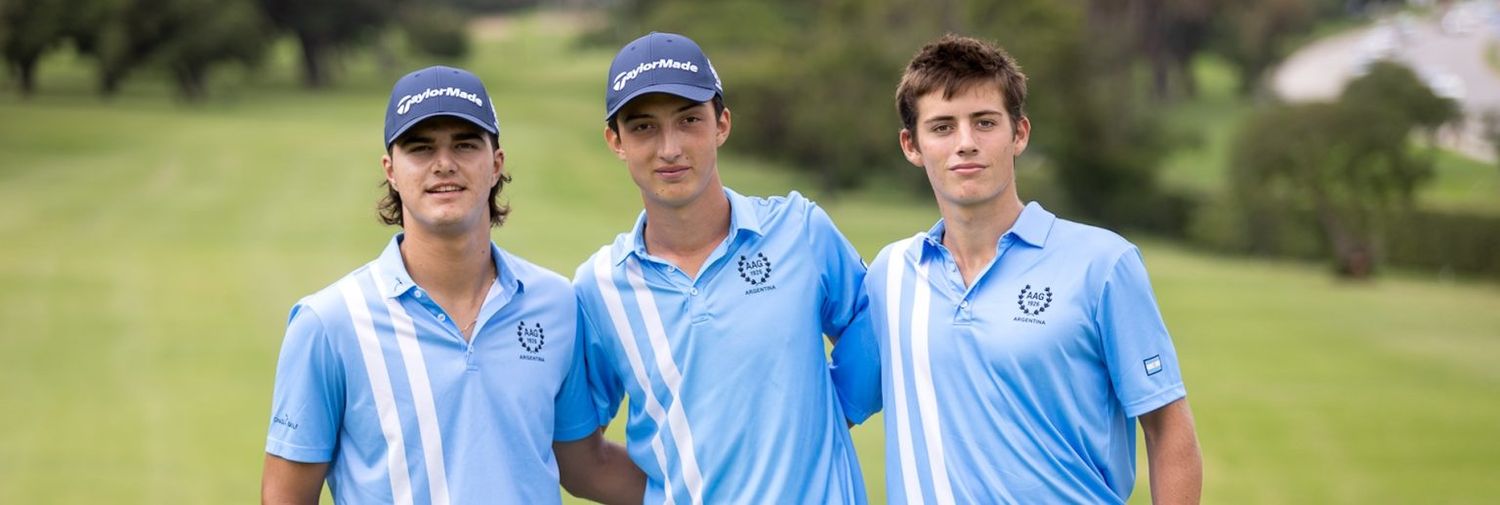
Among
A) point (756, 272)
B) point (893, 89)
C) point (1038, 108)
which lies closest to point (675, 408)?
point (756, 272)

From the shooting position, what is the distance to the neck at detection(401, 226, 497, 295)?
4773 mm

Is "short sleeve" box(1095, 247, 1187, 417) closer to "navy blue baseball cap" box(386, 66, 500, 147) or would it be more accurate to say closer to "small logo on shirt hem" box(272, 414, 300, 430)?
"navy blue baseball cap" box(386, 66, 500, 147)

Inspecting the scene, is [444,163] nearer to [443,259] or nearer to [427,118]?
[427,118]

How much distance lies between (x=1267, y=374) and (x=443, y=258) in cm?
2070

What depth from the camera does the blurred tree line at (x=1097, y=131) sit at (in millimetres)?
39281

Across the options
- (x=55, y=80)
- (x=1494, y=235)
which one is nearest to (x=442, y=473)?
(x=1494, y=235)

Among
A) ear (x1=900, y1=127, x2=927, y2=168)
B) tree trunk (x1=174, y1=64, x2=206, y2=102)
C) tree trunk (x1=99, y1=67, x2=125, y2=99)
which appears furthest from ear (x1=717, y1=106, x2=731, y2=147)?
tree trunk (x1=174, y1=64, x2=206, y2=102)

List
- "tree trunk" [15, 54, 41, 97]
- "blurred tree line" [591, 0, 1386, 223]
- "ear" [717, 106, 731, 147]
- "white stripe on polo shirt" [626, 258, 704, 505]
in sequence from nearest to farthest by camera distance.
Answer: "white stripe on polo shirt" [626, 258, 704, 505], "ear" [717, 106, 731, 147], "blurred tree line" [591, 0, 1386, 223], "tree trunk" [15, 54, 41, 97]

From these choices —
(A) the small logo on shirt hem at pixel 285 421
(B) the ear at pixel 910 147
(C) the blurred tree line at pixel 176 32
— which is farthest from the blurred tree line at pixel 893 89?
(A) the small logo on shirt hem at pixel 285 421

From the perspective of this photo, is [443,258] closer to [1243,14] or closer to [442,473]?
[442,473]

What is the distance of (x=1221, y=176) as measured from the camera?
204 ft

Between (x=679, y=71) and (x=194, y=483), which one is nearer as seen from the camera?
(x=679, y=71)

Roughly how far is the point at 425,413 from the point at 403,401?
0.07 meters

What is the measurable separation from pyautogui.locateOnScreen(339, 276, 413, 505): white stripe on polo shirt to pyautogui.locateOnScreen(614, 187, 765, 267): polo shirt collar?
827mm
